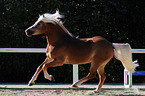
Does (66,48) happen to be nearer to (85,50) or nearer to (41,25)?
(85,50)

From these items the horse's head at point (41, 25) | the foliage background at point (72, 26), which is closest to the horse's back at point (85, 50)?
the horse's head at point (41, 25)

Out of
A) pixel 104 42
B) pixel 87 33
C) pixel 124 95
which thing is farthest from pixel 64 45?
pixel 87 33

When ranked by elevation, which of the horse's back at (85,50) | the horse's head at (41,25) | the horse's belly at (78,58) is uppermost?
the horse's head at (41,25)

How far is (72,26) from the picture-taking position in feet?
26.9

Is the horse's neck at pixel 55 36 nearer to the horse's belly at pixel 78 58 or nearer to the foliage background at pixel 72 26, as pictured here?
the horse's belly at pixel 78 58

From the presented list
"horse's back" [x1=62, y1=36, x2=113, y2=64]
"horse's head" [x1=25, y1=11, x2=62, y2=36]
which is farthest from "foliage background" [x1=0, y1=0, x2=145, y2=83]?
"horse's head" [x1=25, y1=11, x2=62, y2=36]

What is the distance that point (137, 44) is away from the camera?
8.16 m

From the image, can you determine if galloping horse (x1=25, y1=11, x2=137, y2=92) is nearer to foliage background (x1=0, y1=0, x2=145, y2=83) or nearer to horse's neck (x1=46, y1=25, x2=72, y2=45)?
horse's neck (x1=46, y1=25, x2=72, y2=45)

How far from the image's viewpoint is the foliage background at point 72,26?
812 cm

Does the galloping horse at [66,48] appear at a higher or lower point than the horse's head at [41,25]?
lower

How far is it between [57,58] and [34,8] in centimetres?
320

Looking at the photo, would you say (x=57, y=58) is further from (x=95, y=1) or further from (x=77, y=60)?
(x=95, y=1)

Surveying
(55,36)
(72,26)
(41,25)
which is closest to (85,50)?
(55,36)

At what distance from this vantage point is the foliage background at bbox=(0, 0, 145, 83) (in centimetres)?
Result: 812
